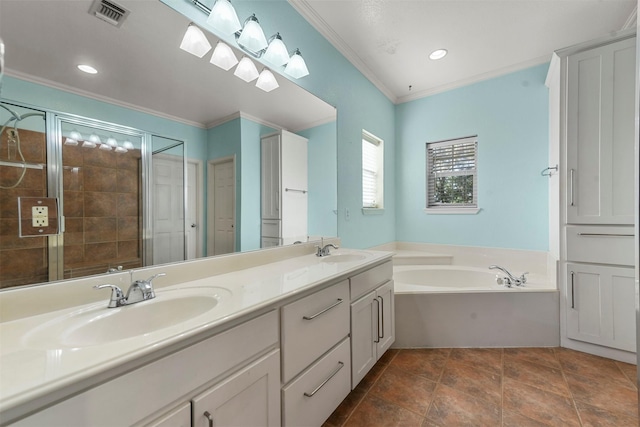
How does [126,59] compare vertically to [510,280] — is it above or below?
above

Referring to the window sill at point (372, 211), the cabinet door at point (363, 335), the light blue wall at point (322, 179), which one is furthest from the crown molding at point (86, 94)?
the window sill at point (372, 211)

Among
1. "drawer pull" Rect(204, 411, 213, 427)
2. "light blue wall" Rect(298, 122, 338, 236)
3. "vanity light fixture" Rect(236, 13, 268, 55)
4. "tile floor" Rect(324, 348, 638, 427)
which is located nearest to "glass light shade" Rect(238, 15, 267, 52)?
"vanity light fixture" Rect(236, 13, 268, 55)

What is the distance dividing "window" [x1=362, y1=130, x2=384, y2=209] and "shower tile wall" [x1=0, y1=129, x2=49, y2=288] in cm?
235

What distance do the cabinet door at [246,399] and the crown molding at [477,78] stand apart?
3296mm

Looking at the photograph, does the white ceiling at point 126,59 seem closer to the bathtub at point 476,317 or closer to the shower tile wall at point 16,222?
the shower tile wall at point 16,222

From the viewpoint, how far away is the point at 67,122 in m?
0.94

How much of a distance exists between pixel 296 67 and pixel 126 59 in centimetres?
104

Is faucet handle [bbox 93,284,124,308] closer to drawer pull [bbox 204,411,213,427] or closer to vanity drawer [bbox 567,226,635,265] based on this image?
drawer pull [bbox 204,411,213,427]

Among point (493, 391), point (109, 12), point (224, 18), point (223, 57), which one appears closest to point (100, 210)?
point (109, 12)

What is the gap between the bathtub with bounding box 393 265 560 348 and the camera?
213 cm

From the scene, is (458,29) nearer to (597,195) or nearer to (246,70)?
(597,195)

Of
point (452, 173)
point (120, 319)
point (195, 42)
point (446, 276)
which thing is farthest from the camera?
point (452, 173)

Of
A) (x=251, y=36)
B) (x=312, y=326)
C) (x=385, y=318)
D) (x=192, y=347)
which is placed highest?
(x=251, y=36)

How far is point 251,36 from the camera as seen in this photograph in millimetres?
1495
